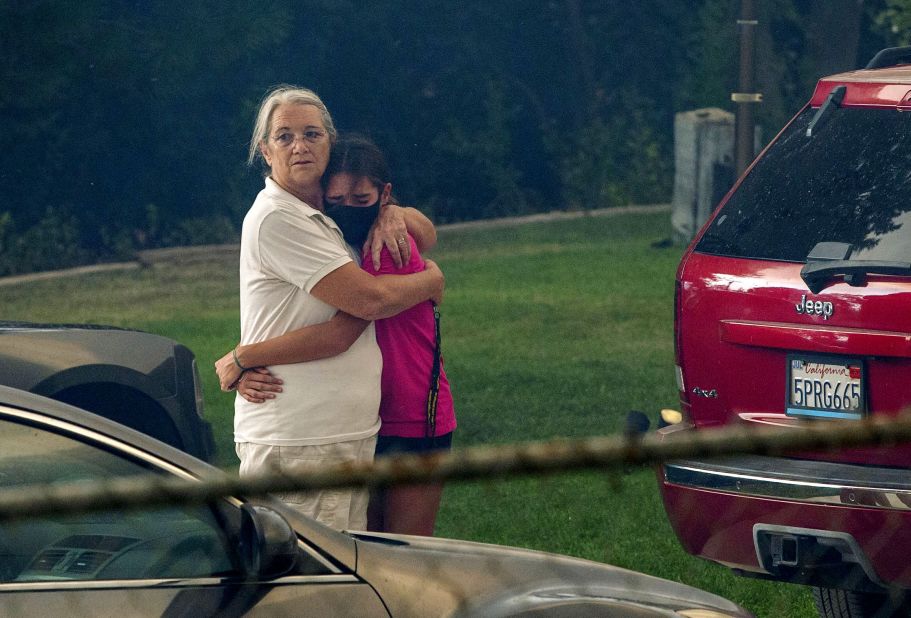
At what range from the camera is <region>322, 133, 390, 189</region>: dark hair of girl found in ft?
15.3

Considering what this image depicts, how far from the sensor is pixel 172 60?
67.5 ft

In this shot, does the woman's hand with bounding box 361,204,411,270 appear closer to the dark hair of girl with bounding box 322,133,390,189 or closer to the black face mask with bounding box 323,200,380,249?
the black face mask with bounding box 323,200,380,249

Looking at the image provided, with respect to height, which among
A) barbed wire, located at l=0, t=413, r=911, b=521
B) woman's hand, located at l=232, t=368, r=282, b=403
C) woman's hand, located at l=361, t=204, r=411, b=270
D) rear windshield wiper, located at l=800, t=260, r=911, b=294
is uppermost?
barbed wire, located at l=0, t=413, r=911, b=521

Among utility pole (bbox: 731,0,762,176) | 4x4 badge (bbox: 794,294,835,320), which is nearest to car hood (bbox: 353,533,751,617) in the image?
4x4 badge (bbox: 794,294,835,320)

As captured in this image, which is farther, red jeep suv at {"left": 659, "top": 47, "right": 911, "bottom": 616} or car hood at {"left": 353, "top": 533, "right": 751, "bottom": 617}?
red jeep suv at {"left": 659, "top": 47, "right": 911, "bottom": 616}

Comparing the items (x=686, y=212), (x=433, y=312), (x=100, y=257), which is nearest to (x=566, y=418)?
(x=433, y=312)

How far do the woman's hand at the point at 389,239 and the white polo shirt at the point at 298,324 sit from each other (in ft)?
0.41

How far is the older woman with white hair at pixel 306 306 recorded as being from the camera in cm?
447

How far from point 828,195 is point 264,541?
2.56 metres

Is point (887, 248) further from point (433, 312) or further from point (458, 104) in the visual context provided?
point (458, 104)

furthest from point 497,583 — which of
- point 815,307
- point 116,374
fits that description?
point 116,374

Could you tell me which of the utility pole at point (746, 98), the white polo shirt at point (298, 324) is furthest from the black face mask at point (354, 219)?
the utility pole at point (746, 98)

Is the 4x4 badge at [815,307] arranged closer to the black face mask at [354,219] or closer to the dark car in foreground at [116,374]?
the black face mask at [354,219]

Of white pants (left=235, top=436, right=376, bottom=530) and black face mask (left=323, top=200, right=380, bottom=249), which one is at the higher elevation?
black face mask (left=323, top=200, right=380, bottom=249)
